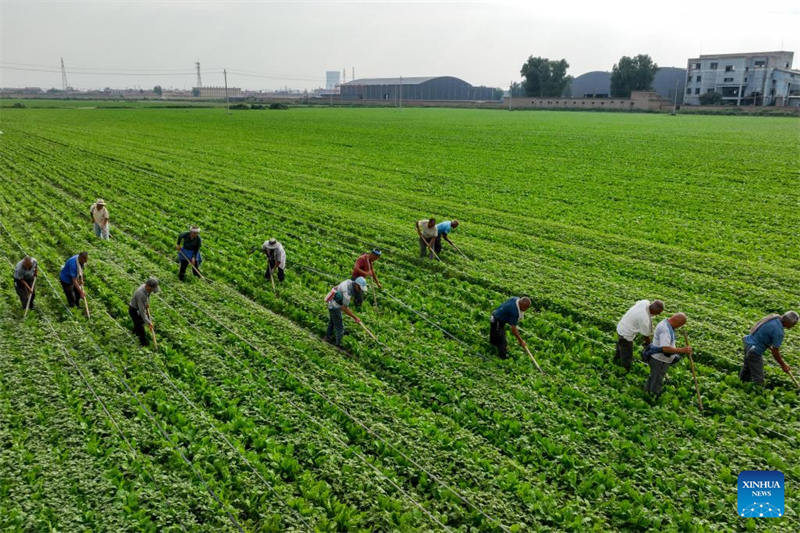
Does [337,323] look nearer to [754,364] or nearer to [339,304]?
[339,304]

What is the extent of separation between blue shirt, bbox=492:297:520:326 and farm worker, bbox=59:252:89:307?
31.8ft

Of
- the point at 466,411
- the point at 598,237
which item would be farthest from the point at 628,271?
the point at 466,411

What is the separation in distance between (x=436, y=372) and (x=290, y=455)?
140 inches

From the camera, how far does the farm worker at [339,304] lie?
1236cm

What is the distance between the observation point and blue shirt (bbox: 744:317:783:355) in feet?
35.2

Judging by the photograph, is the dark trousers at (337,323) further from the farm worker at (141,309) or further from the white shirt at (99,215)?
the white shirt at (99,215)

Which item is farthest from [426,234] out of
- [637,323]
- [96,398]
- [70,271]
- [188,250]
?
[96,398]

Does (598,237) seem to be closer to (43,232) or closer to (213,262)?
(213,262)

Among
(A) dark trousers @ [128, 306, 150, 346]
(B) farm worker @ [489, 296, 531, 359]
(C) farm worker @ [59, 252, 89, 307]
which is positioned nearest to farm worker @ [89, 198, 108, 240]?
(C) farm worker @ [59, 252, 89, 307]

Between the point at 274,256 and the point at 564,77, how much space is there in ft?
469

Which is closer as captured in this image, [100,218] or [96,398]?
[96,398]

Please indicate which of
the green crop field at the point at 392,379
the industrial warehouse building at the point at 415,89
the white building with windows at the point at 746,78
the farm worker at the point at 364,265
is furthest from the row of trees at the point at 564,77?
the farm worker at the point at 364,265

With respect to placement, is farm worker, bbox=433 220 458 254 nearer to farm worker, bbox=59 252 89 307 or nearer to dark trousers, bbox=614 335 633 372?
dark trousers, bbox=614 335 633 372

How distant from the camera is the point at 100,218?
19734 mm
